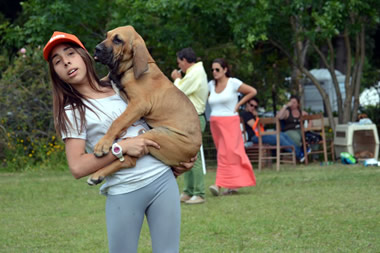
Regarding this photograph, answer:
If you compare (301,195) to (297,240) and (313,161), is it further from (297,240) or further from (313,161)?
(313,161)

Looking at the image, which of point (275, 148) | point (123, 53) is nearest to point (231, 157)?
point (275, 148)

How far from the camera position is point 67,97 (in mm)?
3180

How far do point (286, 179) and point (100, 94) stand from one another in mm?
8247

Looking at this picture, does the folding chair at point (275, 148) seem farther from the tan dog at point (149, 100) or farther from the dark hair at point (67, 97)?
the dark hair at point (67, 97)

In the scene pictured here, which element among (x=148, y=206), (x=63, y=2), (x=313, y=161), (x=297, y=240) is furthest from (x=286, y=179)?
(x=148, y=206)

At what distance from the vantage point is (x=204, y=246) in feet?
20.2

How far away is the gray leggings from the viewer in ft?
10.1

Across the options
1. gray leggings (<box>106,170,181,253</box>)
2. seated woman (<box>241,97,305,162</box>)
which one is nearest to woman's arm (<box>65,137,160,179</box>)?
gray leggings (<box>106,170,181,253</box>)

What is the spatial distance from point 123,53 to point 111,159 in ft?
1.90

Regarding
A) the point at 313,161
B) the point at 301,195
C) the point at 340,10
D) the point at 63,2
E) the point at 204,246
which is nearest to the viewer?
the point at 204,246

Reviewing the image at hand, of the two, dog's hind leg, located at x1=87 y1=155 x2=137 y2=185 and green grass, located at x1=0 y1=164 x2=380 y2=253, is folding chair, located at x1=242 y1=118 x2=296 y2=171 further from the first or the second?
dog's hind leg, located at x1=87 y1=155 x2=137 y2=185

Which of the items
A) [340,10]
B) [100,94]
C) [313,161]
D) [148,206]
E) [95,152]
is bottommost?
[313,161]

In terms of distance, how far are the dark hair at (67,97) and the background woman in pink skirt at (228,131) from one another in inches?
246

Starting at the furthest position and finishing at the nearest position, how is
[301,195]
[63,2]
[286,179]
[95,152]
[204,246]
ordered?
[63,2] → [286,179] → [301,195] → [204,246] → [95,152]
